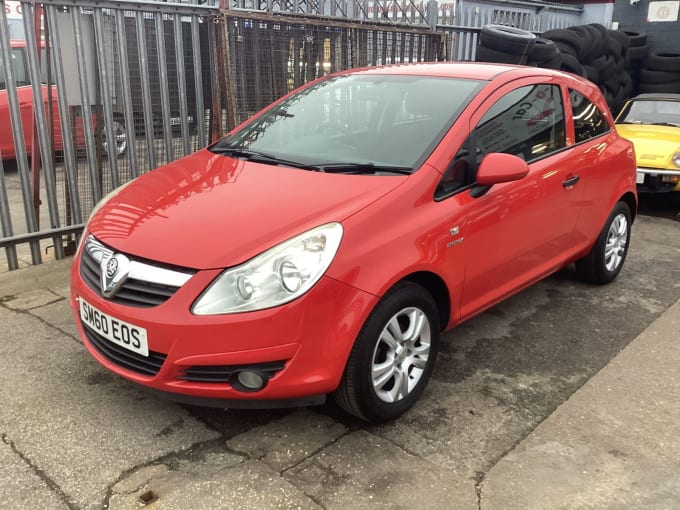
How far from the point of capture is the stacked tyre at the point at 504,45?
312 inches

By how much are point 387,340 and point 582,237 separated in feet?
6.89

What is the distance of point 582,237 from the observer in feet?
14.1

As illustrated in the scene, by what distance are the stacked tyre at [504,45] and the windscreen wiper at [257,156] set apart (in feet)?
17.1

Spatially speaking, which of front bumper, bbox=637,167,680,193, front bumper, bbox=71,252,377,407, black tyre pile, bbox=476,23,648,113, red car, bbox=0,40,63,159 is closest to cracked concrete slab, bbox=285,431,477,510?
front bumper, bbox=71,252,377,407

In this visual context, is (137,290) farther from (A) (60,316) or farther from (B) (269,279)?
(A) (60,316)

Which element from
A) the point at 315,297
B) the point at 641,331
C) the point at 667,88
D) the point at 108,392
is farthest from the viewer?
the point at 667,88

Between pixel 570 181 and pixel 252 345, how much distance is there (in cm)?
245

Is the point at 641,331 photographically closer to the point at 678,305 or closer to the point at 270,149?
the point at 678,305

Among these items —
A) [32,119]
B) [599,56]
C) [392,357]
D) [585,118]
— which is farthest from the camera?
[599,56]

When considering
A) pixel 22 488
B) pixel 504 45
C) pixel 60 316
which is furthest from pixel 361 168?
pixel 504 45

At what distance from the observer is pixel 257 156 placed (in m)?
3.51

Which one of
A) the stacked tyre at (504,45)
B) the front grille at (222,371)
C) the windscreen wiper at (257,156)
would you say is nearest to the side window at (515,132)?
the windscreen wiper at (257,156)

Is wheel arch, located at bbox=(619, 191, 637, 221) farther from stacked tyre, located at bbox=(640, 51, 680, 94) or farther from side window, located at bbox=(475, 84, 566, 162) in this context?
stacked tyre, located at bbox=(640, 51, 680, 94)

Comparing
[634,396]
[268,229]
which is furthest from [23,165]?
[634,396]
